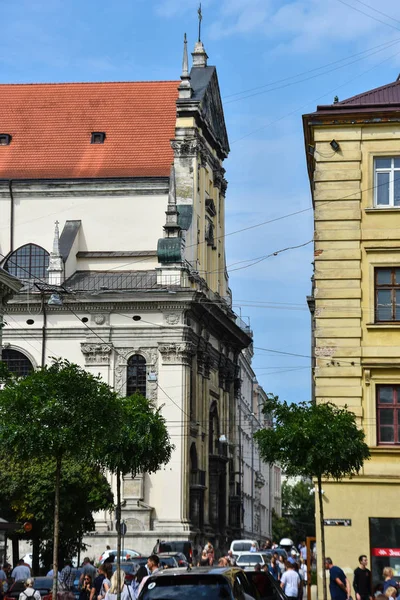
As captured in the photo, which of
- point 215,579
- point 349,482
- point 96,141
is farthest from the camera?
point 96,141

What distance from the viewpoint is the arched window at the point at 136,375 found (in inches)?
2562

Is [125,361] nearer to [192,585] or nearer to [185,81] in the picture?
[185,81]

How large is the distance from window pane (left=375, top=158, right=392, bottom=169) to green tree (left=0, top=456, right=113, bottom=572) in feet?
64.6

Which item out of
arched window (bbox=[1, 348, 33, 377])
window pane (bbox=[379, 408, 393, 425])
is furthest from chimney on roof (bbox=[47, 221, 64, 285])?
window pane (bbox=[379, 408, 393, 425])

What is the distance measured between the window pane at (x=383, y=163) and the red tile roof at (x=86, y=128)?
118 ft

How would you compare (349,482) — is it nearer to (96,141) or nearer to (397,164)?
(397,164)

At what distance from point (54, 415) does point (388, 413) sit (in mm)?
9590

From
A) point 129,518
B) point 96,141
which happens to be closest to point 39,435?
point 129,518

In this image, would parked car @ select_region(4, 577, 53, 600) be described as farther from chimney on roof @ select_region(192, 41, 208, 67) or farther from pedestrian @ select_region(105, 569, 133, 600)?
chimney on roof @ select_region(192, 41, 208, 67)

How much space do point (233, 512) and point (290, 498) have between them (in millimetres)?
75815

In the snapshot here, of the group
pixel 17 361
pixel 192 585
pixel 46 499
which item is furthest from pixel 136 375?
pixel 192 585

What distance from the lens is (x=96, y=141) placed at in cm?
7331

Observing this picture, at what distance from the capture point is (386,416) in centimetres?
3331

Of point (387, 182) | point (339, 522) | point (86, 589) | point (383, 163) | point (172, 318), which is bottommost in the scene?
point (86, 589)
